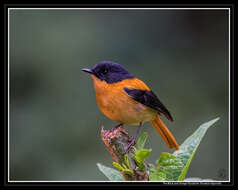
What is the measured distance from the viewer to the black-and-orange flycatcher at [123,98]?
15.7ft

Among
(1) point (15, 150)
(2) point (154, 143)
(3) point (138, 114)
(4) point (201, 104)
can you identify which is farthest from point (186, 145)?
(4) point (201, 104)

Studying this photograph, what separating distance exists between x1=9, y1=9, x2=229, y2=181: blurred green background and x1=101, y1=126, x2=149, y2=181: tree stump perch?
2.24 metres

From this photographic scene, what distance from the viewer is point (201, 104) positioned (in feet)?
24.0

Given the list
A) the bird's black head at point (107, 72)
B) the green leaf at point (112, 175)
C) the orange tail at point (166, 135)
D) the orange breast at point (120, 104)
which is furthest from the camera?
the orange tail at point (166, 135)

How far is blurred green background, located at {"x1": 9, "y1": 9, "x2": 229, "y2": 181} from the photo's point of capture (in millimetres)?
6109

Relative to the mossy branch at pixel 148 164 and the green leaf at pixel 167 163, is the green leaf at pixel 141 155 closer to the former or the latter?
the mossy branch at pixel 148 164

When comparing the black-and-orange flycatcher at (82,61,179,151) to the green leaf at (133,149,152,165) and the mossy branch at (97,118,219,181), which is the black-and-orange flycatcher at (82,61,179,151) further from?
the green leaf at (133,149,152,165)

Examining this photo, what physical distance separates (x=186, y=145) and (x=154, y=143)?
3229 mm

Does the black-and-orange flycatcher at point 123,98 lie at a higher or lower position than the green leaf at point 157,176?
higher

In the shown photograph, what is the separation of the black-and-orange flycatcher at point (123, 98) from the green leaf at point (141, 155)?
68.6 inches

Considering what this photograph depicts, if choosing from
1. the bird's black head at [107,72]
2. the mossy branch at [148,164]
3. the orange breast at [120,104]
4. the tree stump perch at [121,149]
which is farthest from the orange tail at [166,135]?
the mossy branch at [148,164]

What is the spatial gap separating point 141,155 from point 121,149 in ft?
1.68

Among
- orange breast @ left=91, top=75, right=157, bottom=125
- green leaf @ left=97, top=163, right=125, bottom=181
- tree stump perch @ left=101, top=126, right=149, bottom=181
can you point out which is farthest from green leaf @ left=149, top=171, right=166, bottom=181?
orange breast @ left=91, top=75, right=157, bottom=125

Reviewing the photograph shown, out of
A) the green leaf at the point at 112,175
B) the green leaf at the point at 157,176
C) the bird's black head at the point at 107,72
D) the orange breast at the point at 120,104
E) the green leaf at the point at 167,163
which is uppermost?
the bird's black head at the point at 107,72
